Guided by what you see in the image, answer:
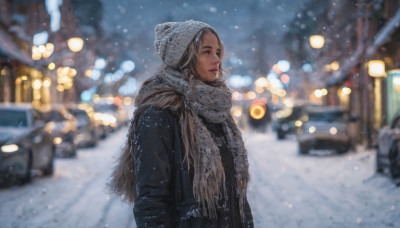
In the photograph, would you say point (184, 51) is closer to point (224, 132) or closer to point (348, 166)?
point (224, 132)

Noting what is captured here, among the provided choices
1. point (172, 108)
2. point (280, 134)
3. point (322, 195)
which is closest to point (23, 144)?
point (322, 195)

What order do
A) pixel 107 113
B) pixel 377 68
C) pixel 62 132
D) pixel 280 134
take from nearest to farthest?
pixel 377 68 < pixel 62 132 < pixel 280 134 < pixel 107 113

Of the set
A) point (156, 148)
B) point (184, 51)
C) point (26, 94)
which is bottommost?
point (156, 148)

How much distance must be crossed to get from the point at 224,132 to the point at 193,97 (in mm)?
294

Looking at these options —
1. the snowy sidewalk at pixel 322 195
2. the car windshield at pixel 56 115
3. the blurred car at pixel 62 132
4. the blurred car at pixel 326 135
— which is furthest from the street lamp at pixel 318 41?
the car windshield at pixel 56 115

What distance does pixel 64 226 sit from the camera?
6973 mm

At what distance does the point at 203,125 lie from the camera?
2.65 metres

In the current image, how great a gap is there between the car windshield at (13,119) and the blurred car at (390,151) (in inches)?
310

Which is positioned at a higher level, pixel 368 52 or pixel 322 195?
pixel 368 52

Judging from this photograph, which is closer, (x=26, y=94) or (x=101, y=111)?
(x=101, y=111)

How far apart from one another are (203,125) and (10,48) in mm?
24440

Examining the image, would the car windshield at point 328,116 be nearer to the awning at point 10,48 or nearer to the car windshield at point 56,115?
the car windshield at point 56,115

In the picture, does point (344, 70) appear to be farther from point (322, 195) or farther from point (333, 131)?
point (322, 195)

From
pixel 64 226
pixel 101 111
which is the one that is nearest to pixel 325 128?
pixel 64 226
